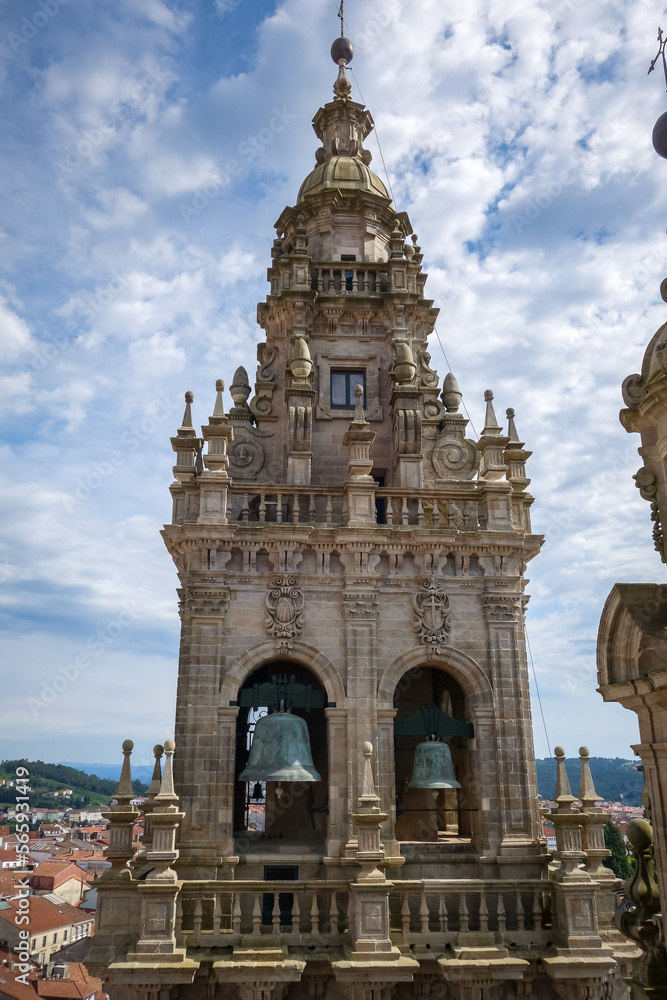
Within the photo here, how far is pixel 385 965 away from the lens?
1456cm

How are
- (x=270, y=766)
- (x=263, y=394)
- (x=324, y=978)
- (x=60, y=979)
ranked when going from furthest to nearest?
(x=60, y=979) < (x=263, y=394) < (x=270, y=766) < (x=324, y=978)

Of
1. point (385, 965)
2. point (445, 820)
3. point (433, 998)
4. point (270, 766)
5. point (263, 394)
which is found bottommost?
point (433, 998)

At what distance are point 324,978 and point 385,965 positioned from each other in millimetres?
1714

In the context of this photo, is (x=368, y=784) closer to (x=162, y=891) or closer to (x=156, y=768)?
(x=162, y=891)

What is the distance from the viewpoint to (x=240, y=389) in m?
23.9

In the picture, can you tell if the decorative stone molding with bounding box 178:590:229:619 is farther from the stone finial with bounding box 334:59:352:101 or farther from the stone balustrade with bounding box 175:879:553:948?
the stone finial with bounding box 334:59:352:101

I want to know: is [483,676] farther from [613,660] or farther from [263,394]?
[263,394]

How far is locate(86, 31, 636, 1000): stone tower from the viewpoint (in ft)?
50.6

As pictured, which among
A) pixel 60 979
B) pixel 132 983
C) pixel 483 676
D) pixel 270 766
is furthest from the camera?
pixel 60 979

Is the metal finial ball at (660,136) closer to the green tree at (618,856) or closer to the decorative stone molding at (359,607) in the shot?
the decorative stone molding at (359,607)

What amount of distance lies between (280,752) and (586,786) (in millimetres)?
7415

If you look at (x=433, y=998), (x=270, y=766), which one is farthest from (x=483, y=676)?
(x=433, y=998)

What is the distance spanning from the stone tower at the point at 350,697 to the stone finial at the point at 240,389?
0.25ft

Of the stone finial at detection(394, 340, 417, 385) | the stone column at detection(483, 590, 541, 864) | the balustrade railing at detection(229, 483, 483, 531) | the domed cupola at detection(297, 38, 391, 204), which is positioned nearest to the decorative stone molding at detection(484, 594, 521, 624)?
the stone column at detection(483, 590, 541, 864)
